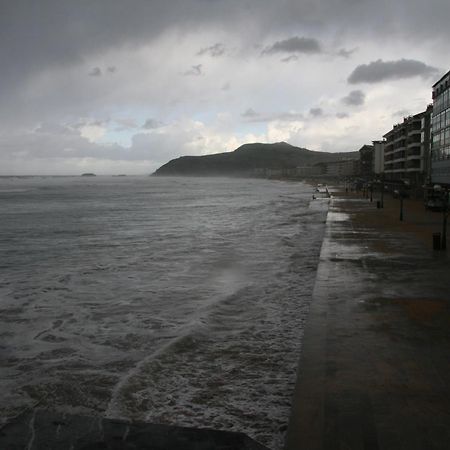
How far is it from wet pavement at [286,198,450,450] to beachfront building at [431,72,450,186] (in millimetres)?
41317

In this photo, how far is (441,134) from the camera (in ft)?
189

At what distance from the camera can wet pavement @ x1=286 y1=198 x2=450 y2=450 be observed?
6449mm

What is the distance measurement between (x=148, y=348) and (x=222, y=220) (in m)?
37.6

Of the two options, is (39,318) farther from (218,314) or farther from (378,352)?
(378,352)

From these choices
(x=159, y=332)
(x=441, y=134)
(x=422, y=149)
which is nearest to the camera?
(x=159, y=332)

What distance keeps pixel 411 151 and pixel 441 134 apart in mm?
35542

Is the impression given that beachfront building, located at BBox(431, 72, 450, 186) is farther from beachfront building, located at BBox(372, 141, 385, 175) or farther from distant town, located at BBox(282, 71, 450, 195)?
beachfront building, located at BBox(372, 141, 385, 175)

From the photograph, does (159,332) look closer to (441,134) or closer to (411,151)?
(441,134)

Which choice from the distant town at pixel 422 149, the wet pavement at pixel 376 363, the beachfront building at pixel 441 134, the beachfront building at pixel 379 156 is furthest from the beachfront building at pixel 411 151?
the wet pavement at pixel 376 363

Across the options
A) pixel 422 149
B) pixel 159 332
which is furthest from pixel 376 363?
pixel 422 149

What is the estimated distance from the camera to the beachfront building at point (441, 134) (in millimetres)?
54656

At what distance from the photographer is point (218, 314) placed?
15164 mm

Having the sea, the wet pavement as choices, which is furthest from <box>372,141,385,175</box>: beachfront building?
the wet pavement

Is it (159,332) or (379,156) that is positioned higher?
(379,156)
